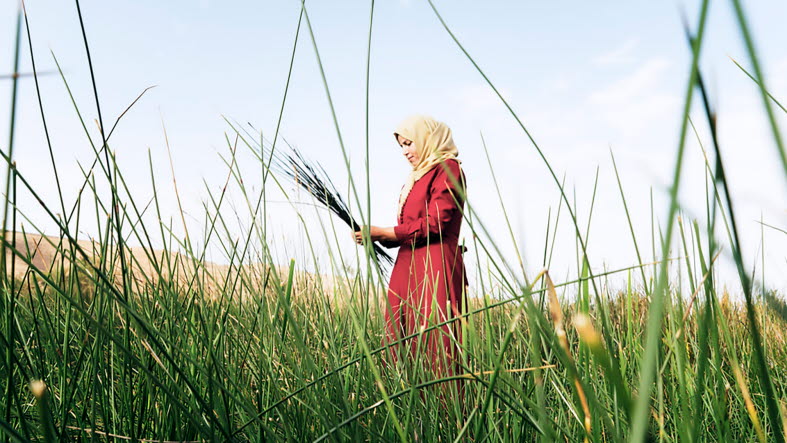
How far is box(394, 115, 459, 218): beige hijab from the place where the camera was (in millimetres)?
2598

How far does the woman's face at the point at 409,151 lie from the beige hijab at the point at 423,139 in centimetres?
4

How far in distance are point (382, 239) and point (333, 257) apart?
168 cm

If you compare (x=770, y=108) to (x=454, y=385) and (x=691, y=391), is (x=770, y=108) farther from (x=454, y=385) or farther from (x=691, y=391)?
(x=691, y=391)

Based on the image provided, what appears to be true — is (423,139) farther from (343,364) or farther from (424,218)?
(343,364)

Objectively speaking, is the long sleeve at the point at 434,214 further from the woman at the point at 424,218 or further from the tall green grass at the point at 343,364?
the tall green grass at the point at 343,364

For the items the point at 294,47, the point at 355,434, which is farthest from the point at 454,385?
the point at 294,47

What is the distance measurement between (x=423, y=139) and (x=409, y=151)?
0.15 m

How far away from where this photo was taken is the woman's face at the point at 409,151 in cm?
272

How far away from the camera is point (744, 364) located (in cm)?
121

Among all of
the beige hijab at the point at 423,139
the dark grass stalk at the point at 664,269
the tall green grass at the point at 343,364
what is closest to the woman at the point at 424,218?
the beige hijab at the point at 423,139

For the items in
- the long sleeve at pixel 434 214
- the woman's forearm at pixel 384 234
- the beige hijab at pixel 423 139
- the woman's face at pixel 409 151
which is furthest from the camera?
the woman's face at pixel 409 151

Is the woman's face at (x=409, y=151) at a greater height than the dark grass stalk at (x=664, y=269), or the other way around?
the woman's face at (x=409, y=151)

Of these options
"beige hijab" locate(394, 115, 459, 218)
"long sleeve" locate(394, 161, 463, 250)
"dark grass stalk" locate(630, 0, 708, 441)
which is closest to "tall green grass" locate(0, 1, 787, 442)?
"dark grass stalk" locate(630, 0, 708, 441)

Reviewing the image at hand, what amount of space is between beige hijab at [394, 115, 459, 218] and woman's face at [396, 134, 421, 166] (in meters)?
0.04
